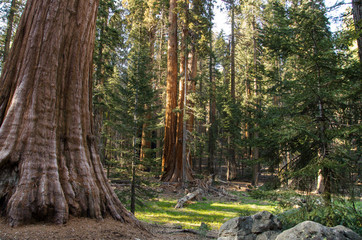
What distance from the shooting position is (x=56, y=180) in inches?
139

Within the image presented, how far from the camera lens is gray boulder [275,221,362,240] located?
360cm

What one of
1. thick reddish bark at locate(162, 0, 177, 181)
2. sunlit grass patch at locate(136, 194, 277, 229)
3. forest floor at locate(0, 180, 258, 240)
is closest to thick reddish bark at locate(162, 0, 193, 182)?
thick reddish bark at locate(162, 0, 177, 181)

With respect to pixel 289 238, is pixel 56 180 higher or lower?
higher

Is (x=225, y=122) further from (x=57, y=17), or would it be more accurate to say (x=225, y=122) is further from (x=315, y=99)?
(x=57, y=17)

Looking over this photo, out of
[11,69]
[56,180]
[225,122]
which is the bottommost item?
[56,180]

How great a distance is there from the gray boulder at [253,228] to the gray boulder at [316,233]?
36.8 inches

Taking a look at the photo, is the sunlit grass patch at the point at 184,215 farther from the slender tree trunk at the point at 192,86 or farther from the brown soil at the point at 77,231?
the slender tree trunk at the point at 192,86

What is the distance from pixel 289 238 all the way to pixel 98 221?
9.95 feet

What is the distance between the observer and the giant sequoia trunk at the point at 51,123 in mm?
3342

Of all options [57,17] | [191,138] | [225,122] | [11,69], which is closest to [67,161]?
[11,69]

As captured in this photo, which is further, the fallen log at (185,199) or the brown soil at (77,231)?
the fallen log at (185,199)

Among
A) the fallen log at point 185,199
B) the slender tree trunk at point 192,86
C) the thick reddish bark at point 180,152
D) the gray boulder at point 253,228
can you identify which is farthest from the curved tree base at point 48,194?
the slender tree trunk at point 192,86

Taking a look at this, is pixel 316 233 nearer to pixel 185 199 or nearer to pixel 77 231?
pixel 77 231

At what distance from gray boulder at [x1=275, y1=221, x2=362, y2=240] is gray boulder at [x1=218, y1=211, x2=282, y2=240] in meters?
0.94
